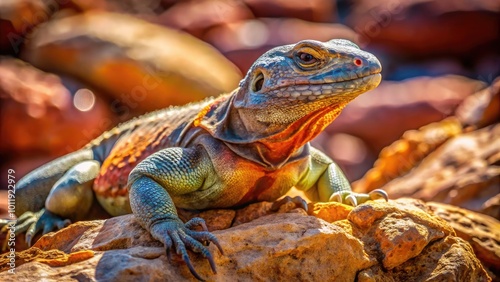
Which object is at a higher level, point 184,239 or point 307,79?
point 307,79

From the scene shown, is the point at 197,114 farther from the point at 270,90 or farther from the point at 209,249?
the point at 209,249

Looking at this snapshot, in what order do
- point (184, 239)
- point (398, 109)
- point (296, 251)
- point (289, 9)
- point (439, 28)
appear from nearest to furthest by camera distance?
point (184, 239) < point (296, 251) < point (398, 109) < point (439, 28) < point (289, 9)

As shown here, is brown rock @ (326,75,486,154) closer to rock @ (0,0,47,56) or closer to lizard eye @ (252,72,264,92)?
rock @ (0,0,47,56)

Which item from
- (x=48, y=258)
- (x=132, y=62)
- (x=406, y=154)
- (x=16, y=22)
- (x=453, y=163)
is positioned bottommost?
(x=406, y=154)

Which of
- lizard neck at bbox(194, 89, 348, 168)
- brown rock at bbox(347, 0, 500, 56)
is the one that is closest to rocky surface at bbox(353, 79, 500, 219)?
lizard neck at bbox(194, 89, 348, 168)

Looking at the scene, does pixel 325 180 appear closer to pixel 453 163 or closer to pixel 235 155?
pixel 235 155

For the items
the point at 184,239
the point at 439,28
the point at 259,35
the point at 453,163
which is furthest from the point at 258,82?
the point at 439,28

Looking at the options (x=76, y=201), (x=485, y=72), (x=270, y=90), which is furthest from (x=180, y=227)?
(x=485, y=72)
